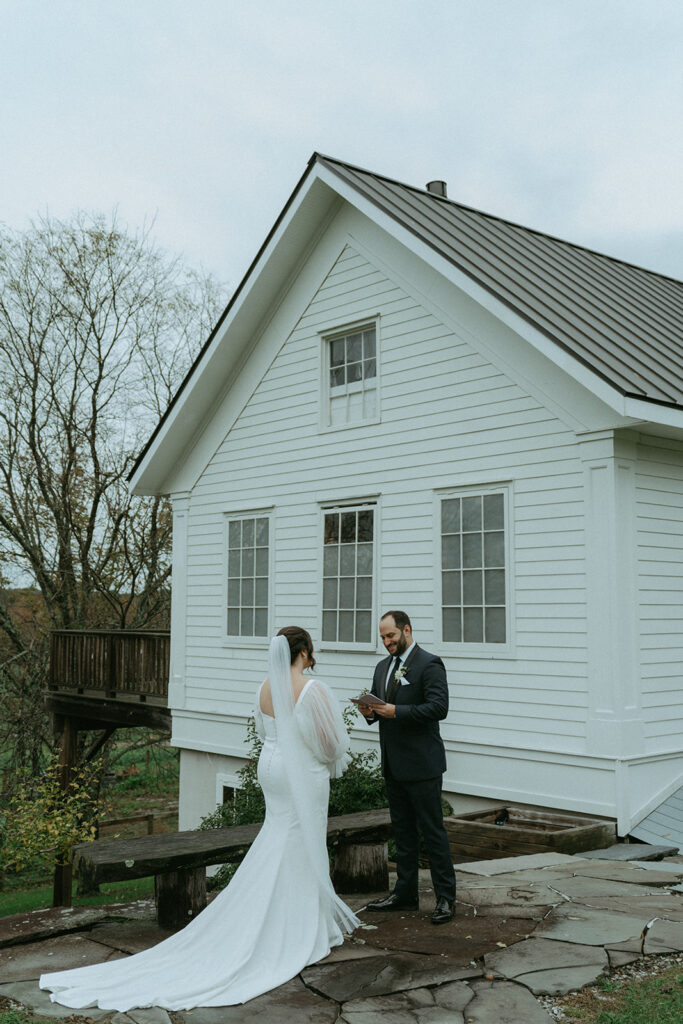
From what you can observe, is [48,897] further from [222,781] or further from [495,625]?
[495,625]

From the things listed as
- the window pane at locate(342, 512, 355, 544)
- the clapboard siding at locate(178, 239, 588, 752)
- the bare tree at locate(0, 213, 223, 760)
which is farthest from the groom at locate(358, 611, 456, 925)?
the bare tree at locate(0, 213, 223, 760)

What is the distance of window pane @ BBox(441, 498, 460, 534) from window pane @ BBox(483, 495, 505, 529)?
1.28 ft

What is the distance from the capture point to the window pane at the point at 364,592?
11.8 metres

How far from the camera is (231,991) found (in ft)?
17.0

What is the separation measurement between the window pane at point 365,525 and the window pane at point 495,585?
79.1 inches

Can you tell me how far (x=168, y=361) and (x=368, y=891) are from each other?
20437 mm

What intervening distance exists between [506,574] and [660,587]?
1481 millimetres

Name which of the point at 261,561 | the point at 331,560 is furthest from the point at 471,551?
the point at 261,561

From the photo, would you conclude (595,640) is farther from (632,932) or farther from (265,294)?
(265,294)

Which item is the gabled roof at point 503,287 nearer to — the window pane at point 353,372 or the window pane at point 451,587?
the window pane at point 353,372

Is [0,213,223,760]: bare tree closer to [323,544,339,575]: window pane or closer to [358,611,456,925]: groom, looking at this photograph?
[323,544,339,575]: window pane

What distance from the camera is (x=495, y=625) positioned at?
1022cm

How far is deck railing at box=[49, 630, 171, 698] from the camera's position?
52.7 feet

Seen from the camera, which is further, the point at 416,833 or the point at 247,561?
the point at 247,561
